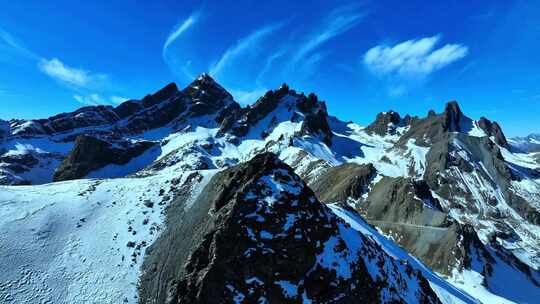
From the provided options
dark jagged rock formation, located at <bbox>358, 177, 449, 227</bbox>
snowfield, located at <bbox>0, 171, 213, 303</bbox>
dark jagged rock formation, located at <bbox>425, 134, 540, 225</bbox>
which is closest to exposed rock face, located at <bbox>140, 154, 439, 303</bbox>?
snowfield, located at <bbox>0, 171, 213, 303</bbox>

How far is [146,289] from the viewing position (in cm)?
3869

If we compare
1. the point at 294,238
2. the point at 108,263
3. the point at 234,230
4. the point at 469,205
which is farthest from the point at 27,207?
the point at 469,205

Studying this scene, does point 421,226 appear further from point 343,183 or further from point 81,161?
point 81,161

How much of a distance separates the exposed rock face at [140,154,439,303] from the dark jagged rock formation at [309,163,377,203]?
7690cm

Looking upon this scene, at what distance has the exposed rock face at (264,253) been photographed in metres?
35.7

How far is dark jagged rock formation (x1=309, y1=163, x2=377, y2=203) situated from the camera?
12238 cm

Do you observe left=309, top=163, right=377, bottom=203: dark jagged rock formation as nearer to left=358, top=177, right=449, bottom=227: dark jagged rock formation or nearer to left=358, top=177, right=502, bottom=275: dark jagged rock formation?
left=358, top=177, right=449, bottom=227: dark jagged rock formation

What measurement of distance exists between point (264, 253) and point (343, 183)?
94.3 meters

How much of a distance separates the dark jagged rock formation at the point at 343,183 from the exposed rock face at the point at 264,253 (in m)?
76.9

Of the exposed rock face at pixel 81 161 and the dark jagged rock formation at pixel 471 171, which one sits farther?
the exposed rock face at pixel 81 161

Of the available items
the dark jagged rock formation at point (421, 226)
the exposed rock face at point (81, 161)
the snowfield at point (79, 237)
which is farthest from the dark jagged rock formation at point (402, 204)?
the exposed rock face at point (81, 161)

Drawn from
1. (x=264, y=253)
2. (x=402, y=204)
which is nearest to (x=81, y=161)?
(x=402, y=204)

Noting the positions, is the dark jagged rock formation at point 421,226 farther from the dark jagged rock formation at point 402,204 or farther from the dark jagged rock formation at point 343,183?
the dark jagged rock formation at point 343,183

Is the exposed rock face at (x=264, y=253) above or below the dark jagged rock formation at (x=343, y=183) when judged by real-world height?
below
